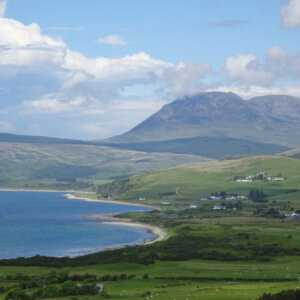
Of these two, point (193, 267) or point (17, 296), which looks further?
point (193, 267)

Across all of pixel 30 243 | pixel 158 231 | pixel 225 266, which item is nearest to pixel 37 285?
pixel 225 266

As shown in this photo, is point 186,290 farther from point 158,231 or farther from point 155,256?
point 158,231

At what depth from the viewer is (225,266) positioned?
107 meters

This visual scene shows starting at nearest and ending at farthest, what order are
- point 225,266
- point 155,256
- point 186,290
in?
point 186,290 → point 225,266 → point 155,256

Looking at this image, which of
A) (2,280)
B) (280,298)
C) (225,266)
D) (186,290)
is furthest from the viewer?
(225,266)

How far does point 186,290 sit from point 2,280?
94.9 feet

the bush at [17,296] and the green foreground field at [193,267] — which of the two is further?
the green foreground field at [193,267]

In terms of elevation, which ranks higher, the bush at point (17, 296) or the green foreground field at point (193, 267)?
the bush at point (17, 296)

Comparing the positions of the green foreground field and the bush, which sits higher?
the bush

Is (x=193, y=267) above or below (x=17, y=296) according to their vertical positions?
below

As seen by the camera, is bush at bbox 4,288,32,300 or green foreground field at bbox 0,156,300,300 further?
green foreground field at bbox 0,156,300,300

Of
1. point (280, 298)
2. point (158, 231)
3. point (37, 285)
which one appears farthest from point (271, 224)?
point (280, 298)

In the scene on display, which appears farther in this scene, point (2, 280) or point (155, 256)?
point (155, 256)

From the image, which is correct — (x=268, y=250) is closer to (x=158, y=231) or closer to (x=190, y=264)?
(x=190, y=264)
